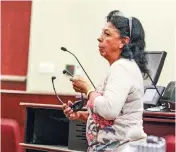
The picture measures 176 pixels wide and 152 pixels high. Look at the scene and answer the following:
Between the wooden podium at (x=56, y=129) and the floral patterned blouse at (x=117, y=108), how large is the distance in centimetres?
44

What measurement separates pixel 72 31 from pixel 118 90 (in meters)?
1.83

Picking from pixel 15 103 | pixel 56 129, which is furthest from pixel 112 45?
pixel 15 103

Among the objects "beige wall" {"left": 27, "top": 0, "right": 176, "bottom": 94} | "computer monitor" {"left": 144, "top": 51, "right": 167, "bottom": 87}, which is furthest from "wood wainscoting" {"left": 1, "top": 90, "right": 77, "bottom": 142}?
"computer monitor" {"left": 144, "top": 51, "right": 167, "bottom": 87}

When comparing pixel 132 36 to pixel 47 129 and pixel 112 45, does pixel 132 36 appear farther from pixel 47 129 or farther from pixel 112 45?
pixel 47 129

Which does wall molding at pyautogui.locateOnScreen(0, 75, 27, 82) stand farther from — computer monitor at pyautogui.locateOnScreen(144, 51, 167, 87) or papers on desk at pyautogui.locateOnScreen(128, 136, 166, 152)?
papers on desk at pyautogui.locateOnScreen(128, 136, 166, 152)

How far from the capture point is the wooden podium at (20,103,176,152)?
1.77 metres

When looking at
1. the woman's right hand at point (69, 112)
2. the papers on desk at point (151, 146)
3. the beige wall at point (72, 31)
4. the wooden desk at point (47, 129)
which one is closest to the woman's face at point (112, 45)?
the woman's right hand at point (69, 112)

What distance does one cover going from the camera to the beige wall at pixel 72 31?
276 centimetres

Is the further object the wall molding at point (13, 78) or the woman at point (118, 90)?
the wall molding at point (13, 78)

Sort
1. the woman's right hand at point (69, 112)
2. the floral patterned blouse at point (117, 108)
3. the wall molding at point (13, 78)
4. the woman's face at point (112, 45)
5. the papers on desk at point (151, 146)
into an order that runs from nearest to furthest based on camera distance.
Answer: the papers on desk at point (151, 146)
the floral patterned blouse at point (117, 108)
the woman's face at point (112, 45)
the woman's right hand at point (69, 112)
the wall molding at point (13, 78)

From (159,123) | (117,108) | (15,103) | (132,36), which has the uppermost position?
(132,36)

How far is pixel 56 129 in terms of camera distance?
7.02ft

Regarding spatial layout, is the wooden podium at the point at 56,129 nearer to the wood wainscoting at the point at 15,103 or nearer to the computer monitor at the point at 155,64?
the computer monitor at the point at 155,64

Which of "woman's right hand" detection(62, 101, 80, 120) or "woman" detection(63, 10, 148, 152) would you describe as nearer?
"woman" detection(63, 10, 148, 152)
